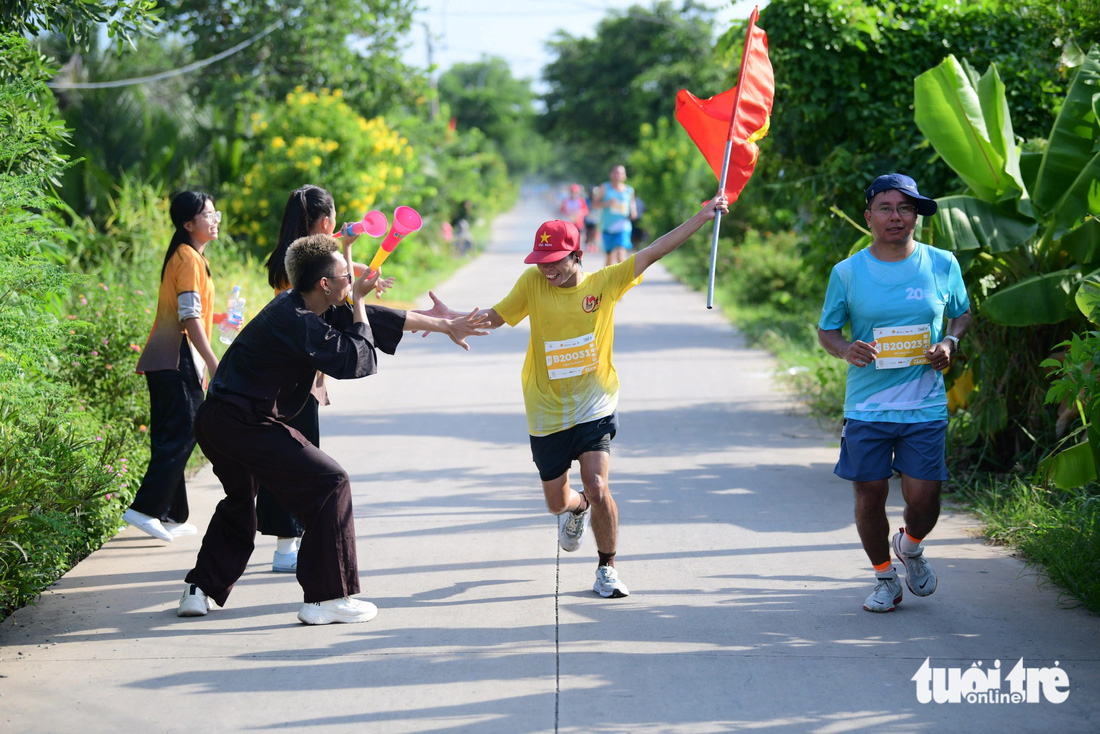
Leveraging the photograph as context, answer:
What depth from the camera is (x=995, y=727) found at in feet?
12.6

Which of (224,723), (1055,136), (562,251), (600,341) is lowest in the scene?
(224,723)

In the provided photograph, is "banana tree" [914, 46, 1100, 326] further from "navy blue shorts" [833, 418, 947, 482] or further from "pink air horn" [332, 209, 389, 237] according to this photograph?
"pink air horn" [332, 209, 389, 237]

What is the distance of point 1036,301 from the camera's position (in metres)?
6.26

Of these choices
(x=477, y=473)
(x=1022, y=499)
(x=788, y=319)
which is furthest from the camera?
(x=788, y=319)

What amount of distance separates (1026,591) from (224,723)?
142 inches

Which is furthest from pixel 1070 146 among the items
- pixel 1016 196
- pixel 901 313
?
pixel 901 313

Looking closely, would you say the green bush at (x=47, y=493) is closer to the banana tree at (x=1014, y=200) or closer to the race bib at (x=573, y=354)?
the race bib at (x=573, y=354)

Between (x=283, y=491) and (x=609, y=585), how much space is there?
153cm

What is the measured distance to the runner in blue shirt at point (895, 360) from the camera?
4863 mm

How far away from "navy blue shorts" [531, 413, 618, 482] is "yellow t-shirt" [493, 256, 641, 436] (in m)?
0.04

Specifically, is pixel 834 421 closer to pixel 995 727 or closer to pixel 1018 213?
pixel 1018 213

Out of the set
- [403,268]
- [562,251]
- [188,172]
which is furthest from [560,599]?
[403,268]

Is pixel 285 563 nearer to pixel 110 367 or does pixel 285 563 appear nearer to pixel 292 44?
pixel 110 367

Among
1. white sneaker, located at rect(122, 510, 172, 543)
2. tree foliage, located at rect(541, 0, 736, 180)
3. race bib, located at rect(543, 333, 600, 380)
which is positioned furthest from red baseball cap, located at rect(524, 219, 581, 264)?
tree foliage, located at rect(541, 0, 736, 180)
